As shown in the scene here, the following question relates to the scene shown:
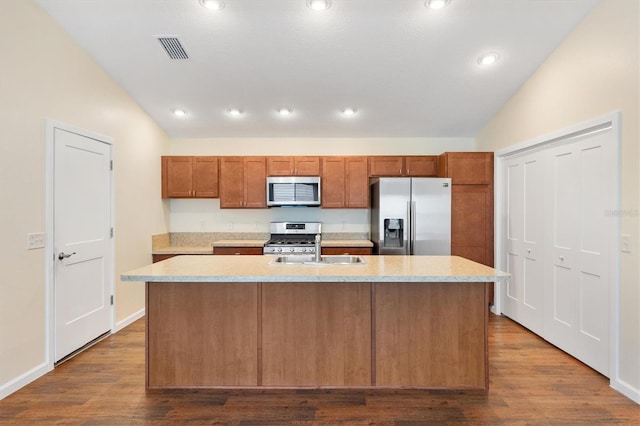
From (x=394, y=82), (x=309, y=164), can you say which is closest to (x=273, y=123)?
(x=309, y=164)

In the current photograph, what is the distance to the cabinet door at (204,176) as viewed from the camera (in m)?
4.97

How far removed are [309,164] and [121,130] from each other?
2331 mm

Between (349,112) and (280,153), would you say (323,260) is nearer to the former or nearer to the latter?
(349,112)

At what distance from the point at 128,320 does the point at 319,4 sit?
3835 mm

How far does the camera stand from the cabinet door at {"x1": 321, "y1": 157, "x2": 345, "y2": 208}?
494 centimetres

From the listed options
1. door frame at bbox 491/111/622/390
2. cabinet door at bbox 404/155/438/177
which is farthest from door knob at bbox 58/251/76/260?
door frame at bbox 491/111/622/390

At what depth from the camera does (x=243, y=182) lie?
495 cm

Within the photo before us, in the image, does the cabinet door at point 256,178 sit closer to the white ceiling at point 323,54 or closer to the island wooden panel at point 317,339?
the white ceiling at point 323,54

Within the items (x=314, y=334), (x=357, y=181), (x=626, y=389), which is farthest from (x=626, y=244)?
(x=357, y=181)

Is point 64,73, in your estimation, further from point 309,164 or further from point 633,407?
point 633,407

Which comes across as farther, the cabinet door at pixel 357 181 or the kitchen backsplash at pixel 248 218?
the kitchen backsplash at pixel 248 218

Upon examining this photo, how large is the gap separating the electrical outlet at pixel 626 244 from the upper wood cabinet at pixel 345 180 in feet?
9.39

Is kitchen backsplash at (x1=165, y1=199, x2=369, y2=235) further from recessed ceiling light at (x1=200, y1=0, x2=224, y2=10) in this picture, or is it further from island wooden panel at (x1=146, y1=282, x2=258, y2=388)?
recessed ceiling light at (x1=200, y1=0, x2=224, y2=10)

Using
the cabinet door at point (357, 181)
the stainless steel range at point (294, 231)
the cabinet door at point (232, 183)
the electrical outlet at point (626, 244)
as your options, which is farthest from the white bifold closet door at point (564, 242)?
the cabinet door at point (232, 183)
